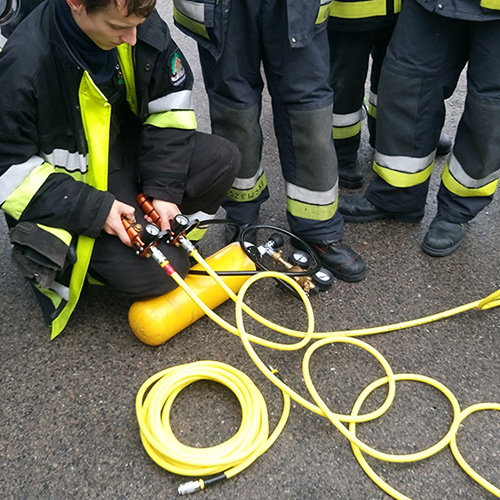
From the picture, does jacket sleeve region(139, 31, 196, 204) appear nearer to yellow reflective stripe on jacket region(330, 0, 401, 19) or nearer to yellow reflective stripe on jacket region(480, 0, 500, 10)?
yellow reflective stripe on jacket region(330, 0, 401, 19)

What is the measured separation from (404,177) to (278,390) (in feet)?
3.46

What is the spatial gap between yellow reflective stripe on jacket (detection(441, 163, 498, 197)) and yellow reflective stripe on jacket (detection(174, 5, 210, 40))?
111cm

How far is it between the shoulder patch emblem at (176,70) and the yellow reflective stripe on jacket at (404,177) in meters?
0.93

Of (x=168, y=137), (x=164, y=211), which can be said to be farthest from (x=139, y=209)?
(x=168, y=137)

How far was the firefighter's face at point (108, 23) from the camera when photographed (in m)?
1.58

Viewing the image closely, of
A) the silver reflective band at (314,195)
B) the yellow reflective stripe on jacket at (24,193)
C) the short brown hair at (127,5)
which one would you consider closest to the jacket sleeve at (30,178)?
the yellow reflective stripe on jacket at (24,193)

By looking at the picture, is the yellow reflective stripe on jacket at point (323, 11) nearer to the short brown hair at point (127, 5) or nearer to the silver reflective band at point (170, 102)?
the silver reflective band at point (170, 102)

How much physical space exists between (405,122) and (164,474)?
1551mm

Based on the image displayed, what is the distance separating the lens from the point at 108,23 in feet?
5.28

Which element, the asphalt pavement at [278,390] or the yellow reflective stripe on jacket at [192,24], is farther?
the yellow reflective stripe on jacket at [192,24]

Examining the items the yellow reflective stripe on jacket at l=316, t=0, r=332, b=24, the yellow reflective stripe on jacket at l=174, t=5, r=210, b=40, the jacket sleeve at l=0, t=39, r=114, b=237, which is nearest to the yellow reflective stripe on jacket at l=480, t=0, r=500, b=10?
the yellow reflective stripe on jacket at l=316, t=0, r=332, b=24

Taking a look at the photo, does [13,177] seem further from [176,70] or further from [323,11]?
[323,11]

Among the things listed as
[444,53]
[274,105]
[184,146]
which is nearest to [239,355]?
[184,146]

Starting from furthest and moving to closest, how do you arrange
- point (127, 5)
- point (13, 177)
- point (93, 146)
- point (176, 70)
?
point (176, 70) → point (93, 146) → point (13, 177) → point (127, 5)
